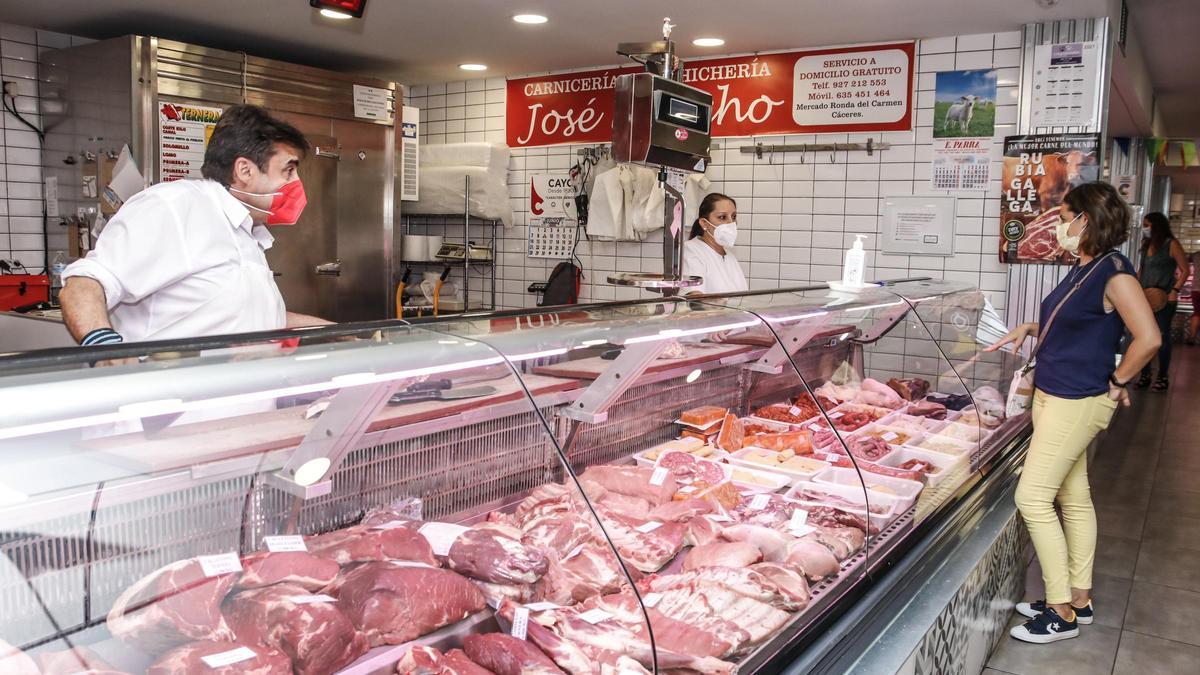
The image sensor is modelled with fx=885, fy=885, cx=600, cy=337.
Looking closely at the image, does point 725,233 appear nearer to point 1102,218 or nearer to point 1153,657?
point 1102,218

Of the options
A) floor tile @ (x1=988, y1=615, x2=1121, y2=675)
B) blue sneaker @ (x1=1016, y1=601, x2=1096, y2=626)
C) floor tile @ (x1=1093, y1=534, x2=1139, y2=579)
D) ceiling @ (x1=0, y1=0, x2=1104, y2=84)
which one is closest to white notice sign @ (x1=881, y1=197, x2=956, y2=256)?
ceiling @ (x1=0, y1=0, x2=1104, y2=84)

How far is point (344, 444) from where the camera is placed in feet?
5.65

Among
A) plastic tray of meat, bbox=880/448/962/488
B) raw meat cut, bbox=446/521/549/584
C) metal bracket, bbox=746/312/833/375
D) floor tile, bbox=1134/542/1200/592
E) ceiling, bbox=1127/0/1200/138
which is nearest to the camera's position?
raw meat cut, bbox=446/521/549/584

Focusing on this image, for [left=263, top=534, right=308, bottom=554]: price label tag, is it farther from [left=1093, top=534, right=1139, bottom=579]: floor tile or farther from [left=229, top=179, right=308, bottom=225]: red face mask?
[left=1093, top=534, right=1139, bottom=579]: floor tile

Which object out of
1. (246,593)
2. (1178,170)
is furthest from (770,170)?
(1178,170)

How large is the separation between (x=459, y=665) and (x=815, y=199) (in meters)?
5.18

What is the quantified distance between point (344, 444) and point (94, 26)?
5.41 meters

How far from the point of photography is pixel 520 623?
66.7 inches

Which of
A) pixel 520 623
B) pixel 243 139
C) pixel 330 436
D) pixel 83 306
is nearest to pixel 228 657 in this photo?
pixel 330 436

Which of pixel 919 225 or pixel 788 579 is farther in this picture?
pixel 919 225

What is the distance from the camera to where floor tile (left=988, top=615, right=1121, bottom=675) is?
3.29m

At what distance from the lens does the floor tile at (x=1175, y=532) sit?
4.81m

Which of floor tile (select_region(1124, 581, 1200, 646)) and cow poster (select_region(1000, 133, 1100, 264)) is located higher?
cow poster (select_region(1000, 133, 1100, 264))

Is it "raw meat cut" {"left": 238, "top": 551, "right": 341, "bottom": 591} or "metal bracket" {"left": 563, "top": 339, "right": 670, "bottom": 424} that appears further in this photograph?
"metal bracket" {"left": 563, "top": 339, "right": 670, "bottom": 424}
